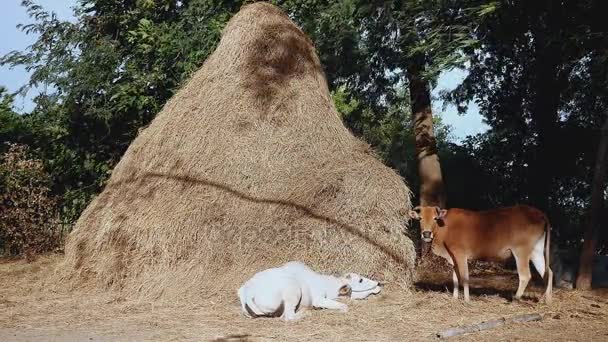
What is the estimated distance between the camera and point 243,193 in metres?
10.8

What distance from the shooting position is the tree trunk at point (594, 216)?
10594 mm

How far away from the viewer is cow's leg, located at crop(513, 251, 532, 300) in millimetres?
9750

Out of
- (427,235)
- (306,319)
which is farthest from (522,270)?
(306,319)

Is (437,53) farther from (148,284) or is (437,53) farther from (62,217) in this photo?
(62,217)

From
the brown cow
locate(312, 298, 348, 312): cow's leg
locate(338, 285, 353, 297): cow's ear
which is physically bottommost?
locate(312, 298, 348, 312): cow's leg

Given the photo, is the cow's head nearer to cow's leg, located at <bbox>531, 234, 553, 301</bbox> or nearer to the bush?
cow's leg, located at <bbox>531, 234, 553, 301</bbox>

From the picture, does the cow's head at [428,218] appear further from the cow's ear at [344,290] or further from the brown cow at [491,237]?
the cow's ear at [344,290]

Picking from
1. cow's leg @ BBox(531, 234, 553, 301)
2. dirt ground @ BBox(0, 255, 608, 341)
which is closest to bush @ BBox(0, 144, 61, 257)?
dirt ground @ BBox(0, 255, 608, 341)

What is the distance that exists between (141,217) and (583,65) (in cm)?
933

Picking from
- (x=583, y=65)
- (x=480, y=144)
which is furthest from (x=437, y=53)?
(x=480, y=144)

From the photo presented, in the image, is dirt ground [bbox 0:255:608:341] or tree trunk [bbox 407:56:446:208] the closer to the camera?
dirt ground [bbox 0:255:608:341]

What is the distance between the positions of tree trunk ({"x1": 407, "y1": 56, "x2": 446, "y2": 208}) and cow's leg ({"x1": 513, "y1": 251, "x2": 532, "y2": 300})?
4.17 metres

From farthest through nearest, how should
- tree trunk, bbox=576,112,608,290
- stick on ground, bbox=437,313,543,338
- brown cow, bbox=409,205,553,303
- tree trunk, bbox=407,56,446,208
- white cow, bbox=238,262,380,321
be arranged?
tree trunk, bbox=407,56,446,208 < tree trunk, bbox=576,112,608,290 < brown cow, bbox=409,205,553,303 < white cow, bbox=238,262,380,321 < stick on ground, bbox=437,313,543,338

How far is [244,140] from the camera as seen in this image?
37.5ft
